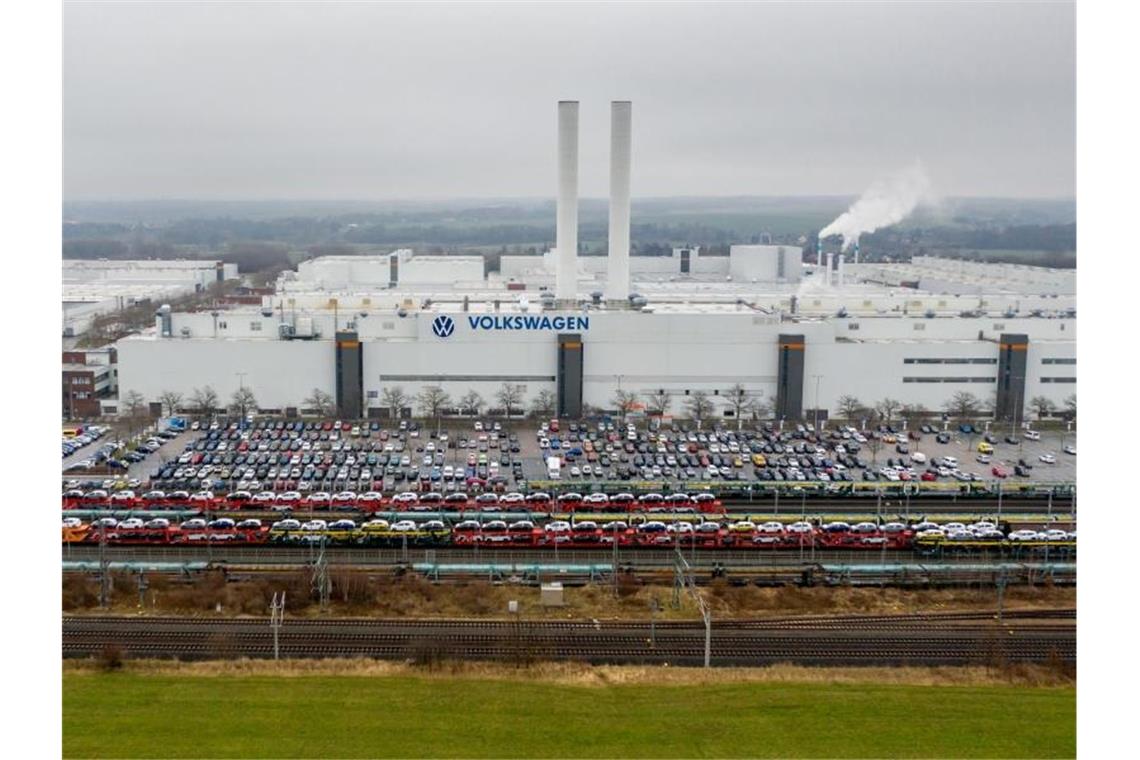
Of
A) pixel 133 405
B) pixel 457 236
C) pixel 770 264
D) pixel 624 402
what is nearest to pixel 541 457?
pixel 624 402

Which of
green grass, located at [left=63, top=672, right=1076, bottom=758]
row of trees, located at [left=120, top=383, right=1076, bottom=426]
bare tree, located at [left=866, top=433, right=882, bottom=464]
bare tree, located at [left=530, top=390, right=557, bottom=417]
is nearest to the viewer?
green grass, located at [left=63, top=672, right=1076, bottom=758]

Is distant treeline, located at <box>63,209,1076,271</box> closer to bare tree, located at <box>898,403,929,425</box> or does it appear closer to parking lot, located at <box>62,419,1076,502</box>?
bare tree, located at <box>898,403,929,425</box>

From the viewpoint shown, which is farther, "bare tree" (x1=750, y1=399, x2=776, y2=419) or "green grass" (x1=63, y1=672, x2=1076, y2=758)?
"bare tree" (x1=750, y1=399, x2=776, y2=419)

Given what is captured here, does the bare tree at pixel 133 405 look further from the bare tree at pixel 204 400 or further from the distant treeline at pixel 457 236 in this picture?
the distant treeline at pixel 457 236

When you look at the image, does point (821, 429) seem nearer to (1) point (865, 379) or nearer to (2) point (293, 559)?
(1) point (865, 379)

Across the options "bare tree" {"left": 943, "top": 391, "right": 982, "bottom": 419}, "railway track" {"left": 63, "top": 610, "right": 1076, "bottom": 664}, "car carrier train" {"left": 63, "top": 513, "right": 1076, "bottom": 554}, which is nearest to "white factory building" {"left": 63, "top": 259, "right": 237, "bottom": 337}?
"car carrier train" {"left": 63, "top": 513, "right": 1076, "bottom": 554}
